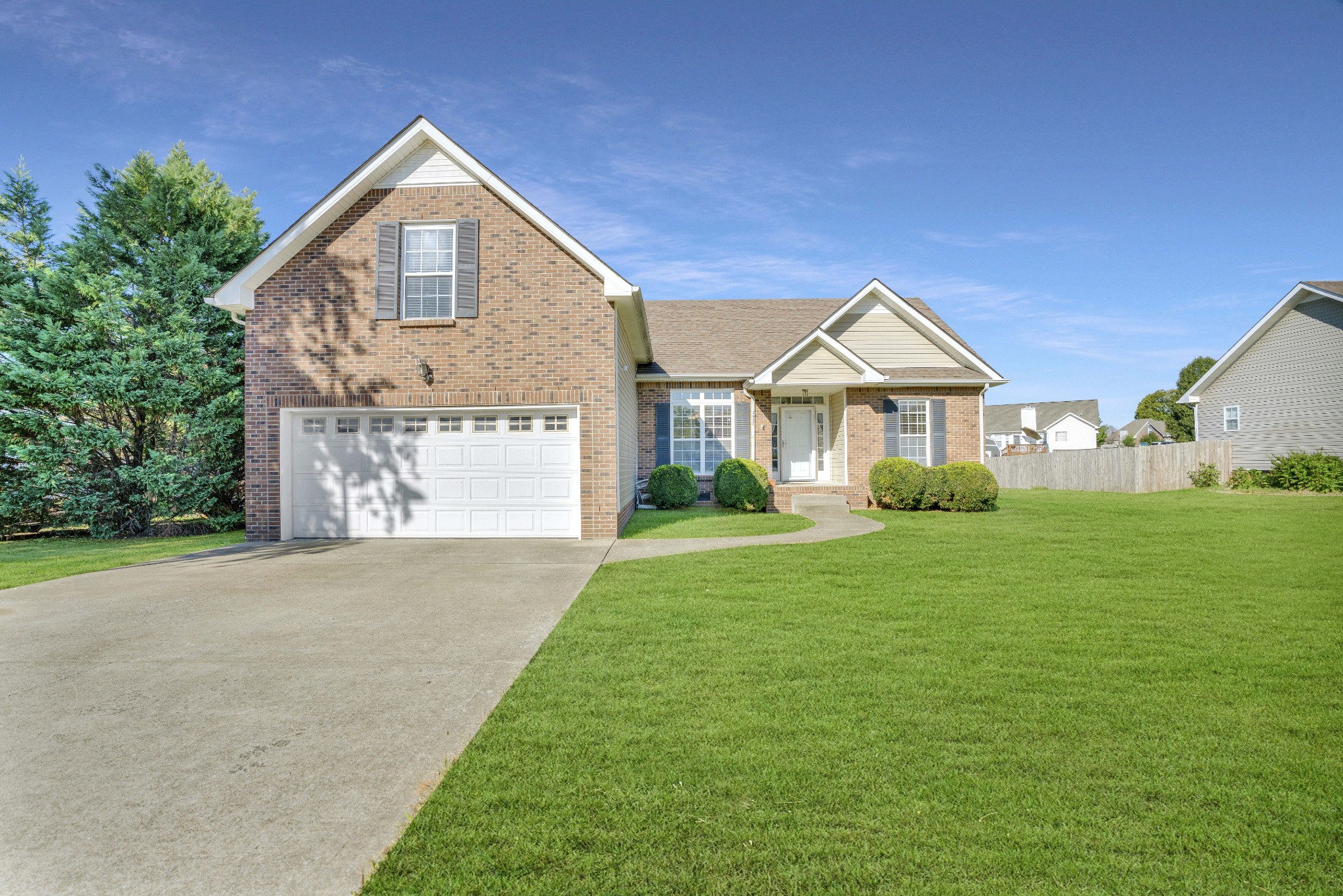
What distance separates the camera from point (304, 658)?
5211mm

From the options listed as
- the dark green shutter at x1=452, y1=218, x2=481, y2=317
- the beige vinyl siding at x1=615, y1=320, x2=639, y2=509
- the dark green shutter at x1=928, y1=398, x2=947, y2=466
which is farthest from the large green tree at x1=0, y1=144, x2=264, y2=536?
the dark green shutter at x1=928, y1=398, x2=947, y2=466

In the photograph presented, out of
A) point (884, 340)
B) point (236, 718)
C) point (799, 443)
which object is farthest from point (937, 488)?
point (236, 718)

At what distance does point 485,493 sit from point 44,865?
9575 millimetres

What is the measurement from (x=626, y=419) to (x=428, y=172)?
6.33 m

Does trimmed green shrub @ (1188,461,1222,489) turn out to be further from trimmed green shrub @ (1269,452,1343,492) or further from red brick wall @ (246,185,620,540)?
red brick wall @ (246,185,620,540)

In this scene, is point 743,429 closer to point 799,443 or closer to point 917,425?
point 799,443

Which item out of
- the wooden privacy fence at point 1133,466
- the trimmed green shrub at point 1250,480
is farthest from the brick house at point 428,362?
the trimmed green shrub at point 1250,480

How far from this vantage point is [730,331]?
20.8 meters

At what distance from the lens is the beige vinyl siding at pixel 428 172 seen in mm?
12055

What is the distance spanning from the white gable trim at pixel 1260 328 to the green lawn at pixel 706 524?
21.1 meters

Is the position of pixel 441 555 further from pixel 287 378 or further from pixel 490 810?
pixel 490 810

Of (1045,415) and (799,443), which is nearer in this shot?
(799,443)

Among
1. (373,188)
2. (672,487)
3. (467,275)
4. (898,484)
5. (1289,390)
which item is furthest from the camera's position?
(1289,390)

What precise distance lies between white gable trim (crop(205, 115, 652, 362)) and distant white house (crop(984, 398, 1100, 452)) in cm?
6032
